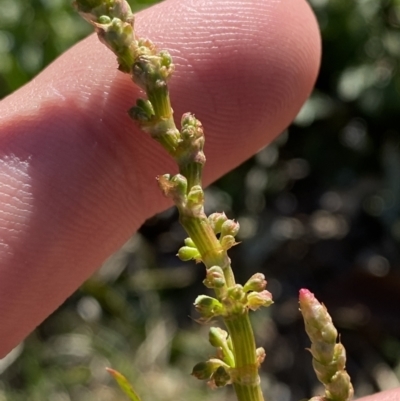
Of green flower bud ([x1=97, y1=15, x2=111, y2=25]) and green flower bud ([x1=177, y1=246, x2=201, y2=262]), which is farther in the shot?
green flower bud ([x1=97, y1=15, x2=111, y2=25])

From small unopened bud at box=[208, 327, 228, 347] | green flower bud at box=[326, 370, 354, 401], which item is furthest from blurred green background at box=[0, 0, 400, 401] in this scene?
green flower bud at box=[326, 370, 354, 401]

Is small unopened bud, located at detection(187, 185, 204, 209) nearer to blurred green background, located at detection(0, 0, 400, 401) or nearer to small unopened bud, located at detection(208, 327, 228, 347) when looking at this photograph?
small unopened bud, located at detection(208, 327, 228, 347)

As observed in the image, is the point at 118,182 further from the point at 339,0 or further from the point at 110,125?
the point at 339,0

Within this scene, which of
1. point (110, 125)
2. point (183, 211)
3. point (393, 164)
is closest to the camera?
point (183, 211)

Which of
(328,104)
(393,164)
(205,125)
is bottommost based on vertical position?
(393,164)

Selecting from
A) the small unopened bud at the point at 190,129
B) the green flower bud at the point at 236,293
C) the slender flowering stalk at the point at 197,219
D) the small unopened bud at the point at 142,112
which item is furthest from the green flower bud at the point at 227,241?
the small unopened bud at the point at 142,112

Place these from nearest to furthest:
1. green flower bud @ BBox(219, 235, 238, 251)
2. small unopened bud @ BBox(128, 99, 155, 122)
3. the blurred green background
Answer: green flower bud @ BBox(219, 235, 238, 251)
small unopened bud @ BBox(128, 99, 155, 122)
the blurred green background

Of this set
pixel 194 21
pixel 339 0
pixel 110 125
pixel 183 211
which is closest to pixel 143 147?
pixel 110 125

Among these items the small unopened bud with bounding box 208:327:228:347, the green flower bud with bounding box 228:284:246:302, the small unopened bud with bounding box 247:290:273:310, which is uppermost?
the green flower bud with bounding box 228:284:246:302
